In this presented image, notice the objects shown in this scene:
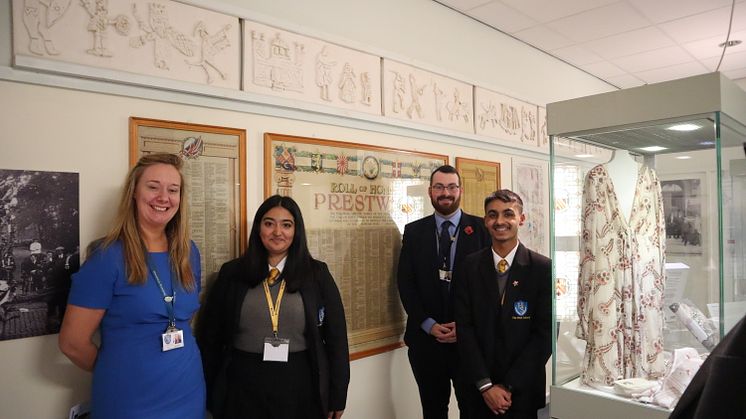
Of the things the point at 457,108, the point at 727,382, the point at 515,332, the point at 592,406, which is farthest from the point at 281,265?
the point at 457,108

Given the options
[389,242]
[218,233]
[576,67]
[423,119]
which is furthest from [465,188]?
[576,67]

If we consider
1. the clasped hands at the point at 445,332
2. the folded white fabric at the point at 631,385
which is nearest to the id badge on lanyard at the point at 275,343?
the clasped hands at the point at 445,332

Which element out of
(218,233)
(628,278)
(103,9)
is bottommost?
(628,278)

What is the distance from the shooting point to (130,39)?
6.88 ft

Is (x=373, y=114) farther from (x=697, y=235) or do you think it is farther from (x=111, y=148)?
(x=697, y=235)

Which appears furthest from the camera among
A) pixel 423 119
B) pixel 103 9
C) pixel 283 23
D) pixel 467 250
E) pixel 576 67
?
pixel 576 67

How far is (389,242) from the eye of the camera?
324 centimetres

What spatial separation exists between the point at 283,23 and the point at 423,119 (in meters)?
1.27

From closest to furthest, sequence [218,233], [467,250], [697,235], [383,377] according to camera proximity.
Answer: [697,235] → [218,233] → [467,250] → [383,377]

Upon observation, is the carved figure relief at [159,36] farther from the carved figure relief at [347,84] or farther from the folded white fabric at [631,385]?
the folded white fabric at [631,385]

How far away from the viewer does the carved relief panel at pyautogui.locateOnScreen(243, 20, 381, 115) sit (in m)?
2.51

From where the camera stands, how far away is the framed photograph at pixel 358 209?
2.72 meters

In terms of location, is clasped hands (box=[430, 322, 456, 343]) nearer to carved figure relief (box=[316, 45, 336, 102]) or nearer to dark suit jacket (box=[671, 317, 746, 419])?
carved figure relief (box=[316, 45, 336, 102])

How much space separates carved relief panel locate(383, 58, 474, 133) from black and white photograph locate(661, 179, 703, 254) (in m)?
1.78
